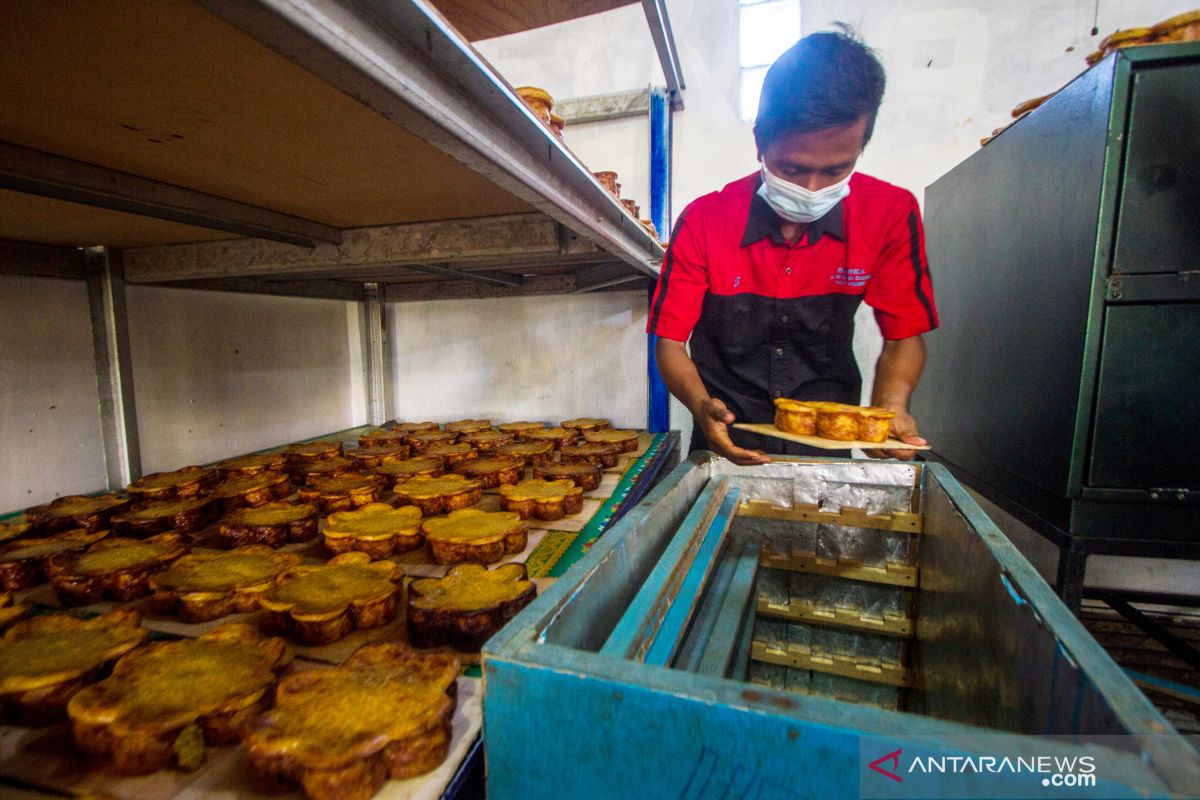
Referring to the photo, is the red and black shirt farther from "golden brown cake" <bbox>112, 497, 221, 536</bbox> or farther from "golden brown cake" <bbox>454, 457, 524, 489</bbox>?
"golden brown cake" <bbox>112, 497, 221, 536</bbox>

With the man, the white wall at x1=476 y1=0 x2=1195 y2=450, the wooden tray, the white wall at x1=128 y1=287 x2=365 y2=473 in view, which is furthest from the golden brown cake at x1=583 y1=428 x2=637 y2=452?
the white wall at x1=128 y1=287 x2=365 y2=473

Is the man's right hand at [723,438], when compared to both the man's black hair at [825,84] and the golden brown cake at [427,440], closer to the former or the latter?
the man's black hair at [825,84]

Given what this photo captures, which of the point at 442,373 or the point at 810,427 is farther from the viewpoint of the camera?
the point at 442,373

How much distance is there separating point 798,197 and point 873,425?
93cm

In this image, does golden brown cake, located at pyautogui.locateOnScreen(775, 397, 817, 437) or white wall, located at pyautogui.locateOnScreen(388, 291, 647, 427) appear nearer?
golden brown cake, located at pyautogui.locateOnScreen(775, 397, 817, 437)

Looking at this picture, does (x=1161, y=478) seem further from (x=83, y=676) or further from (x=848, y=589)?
(x=83, y=676)

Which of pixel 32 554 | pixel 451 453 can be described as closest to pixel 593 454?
pixel 451 453

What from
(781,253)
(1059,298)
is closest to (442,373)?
(781,253)

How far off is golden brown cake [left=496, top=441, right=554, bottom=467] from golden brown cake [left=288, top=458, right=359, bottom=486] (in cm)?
80

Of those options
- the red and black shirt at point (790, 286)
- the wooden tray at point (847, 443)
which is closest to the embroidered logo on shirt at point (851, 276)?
the red and black shirt at point (790, 286)

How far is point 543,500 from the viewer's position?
2158mm

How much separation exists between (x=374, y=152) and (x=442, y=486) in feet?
4.48

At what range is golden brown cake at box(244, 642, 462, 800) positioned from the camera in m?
0.84

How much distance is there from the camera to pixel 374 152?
4.62ft
